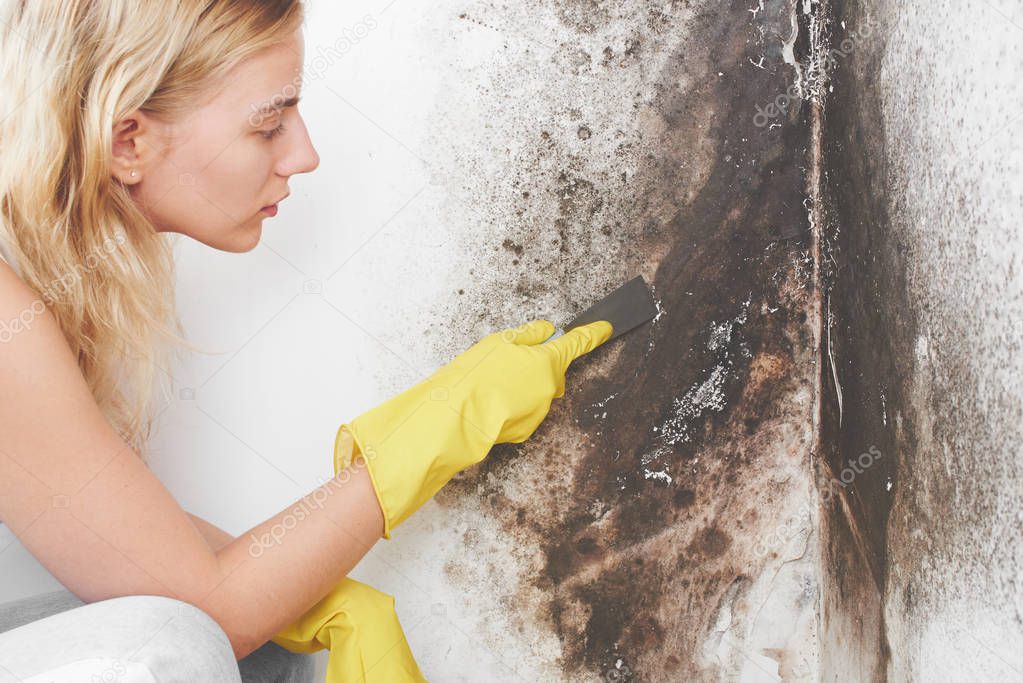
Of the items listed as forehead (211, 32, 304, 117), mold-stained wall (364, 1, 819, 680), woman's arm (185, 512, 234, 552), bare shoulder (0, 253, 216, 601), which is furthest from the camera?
mold-stained wall (364, 1, 819, 680)

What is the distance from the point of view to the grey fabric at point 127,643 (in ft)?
2.52

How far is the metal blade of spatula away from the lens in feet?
4.42

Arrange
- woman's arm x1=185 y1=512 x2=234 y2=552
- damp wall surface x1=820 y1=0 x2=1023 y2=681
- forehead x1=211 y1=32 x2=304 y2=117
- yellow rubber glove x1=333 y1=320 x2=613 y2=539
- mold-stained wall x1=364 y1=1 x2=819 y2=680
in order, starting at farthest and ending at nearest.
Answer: mold-stained wall x1=364 y1=1 x2=819 y2=680 → woman's arm x1=185 y1=512 x2=234 y2=552 → yellow rubber glove x1=333 y1=320 x2=613 y2=539 → forehead x1=211 y1=32 x2=304 y2=117 → damp wall surface x1=820 y1=0 x2=1023 y2=681

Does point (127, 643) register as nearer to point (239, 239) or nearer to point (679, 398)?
point (239, 239)

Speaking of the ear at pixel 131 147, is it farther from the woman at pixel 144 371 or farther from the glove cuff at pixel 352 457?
the glove cuff at pixel 352 457

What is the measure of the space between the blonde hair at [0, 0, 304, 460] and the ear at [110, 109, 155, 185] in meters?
0.02

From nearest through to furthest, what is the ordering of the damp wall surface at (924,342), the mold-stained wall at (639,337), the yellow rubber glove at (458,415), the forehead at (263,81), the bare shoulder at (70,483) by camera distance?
the damp wall surface at (924,342)
the bare shoulder at (70,483)
the forehead at (263,81)
the yellow rubber glove at (458,415)
the mold-stained wall at (639,337)

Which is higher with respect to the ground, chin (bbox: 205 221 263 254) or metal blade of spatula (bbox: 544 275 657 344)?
chin (bbox: 205 221 263 254)

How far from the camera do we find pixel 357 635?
1078 mm

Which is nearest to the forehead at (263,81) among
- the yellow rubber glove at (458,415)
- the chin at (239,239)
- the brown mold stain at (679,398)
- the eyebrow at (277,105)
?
the eyebrow at (277,105)

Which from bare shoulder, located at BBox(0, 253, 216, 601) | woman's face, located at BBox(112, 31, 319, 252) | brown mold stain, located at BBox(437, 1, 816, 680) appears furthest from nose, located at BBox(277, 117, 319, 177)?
brown mold stain, located at BBox(437, 1, 816, 680)

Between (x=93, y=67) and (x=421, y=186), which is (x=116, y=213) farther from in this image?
(x=421, y=186)

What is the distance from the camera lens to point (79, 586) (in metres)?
0.90

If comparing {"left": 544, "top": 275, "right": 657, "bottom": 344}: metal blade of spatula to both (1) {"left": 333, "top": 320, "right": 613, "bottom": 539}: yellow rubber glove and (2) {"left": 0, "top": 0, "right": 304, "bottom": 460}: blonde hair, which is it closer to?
(1) {"left": 333, "top": 320, "right": 613, "bottom": 539}: yellow rubber glove
